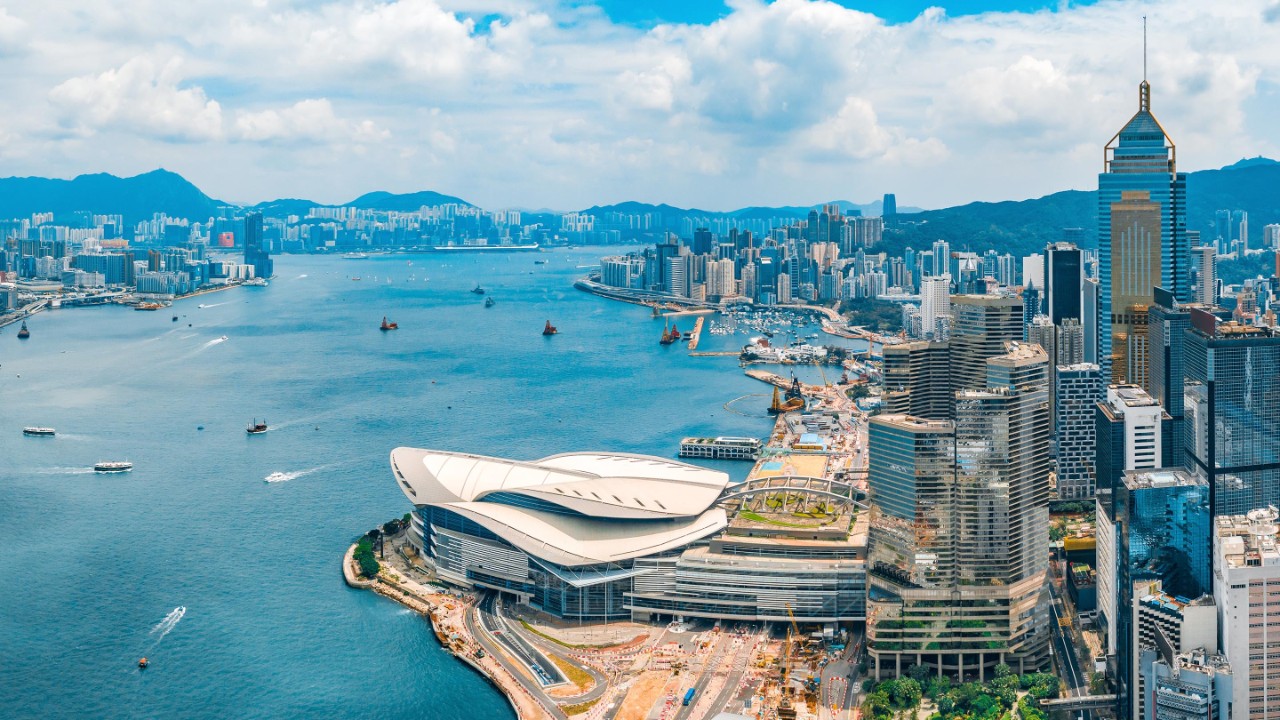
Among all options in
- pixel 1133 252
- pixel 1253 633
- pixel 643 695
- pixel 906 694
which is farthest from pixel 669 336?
pixel 1253 633

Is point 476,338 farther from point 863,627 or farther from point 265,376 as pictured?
point 863,627

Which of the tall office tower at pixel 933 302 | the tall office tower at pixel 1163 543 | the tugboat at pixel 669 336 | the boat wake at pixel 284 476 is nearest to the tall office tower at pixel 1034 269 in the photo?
the tall office tower at pixel 933 302

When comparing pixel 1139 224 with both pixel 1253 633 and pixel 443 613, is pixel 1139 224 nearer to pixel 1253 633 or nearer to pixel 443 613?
pixel 1253 633

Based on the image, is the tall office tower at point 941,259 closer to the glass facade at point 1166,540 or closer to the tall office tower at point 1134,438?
the tall office tower at point 1134,438

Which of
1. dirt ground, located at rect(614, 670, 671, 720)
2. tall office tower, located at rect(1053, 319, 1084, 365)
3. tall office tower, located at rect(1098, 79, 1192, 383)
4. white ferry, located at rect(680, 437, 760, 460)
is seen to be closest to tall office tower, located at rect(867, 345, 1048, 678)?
dirt ground, located at rect(614, 670, 671, 720)

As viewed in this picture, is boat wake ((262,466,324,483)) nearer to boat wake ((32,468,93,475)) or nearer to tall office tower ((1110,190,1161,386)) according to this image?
boat wake ((32,468,93,475))
